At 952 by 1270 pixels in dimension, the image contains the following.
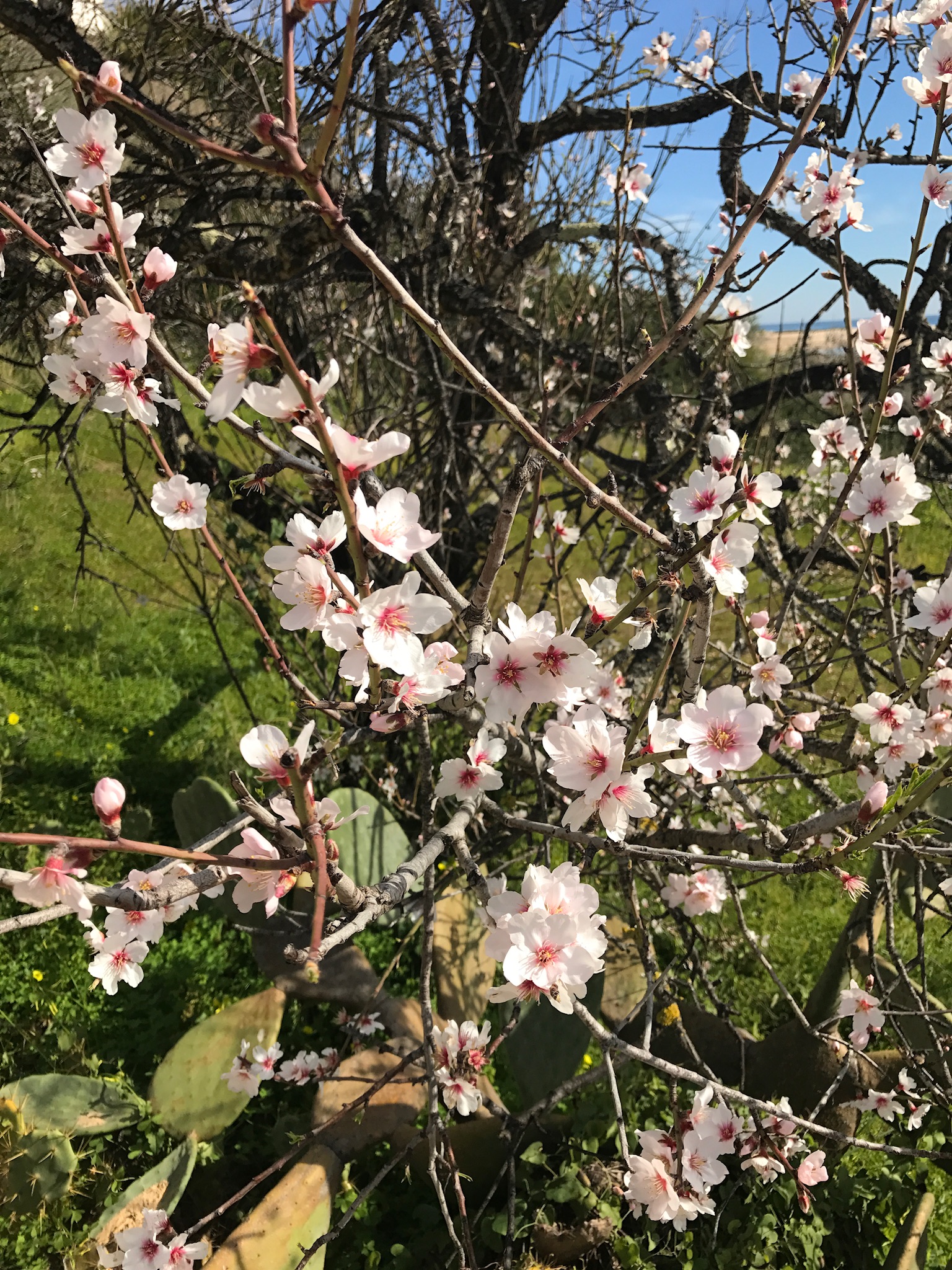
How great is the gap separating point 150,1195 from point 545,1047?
106cm

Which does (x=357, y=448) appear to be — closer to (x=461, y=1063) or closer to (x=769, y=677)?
(x=769, y=677)

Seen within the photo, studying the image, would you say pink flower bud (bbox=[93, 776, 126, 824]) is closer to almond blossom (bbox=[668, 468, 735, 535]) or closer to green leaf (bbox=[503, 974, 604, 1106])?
almond blossom (bbox=[668, 468, 735, 535])

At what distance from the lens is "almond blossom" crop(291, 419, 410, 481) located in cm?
80

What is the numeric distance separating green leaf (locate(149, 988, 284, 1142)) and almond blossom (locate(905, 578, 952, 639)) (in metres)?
2.01

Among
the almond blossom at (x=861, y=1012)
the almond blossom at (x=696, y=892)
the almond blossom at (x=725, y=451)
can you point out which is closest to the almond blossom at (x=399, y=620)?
the almond blossom at (x=725, y=451)

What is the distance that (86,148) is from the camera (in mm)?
1013

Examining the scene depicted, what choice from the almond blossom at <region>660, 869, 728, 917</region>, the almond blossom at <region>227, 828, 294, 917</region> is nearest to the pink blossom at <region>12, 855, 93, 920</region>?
the almond blossom at <region>227, 828, 294, 917</region>

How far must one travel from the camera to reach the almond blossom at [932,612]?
147cm

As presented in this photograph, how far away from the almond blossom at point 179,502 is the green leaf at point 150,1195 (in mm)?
1656

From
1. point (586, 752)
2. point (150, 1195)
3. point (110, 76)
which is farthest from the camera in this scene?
point (150, 1195)

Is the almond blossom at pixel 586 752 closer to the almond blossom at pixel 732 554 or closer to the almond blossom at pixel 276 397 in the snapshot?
the almond blossom at pixel 732 554

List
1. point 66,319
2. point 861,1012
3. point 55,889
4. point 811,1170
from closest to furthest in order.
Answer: point 55,889, point 66,319, point 811,1170, point 861,1012

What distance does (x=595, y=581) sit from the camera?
1.30 meters

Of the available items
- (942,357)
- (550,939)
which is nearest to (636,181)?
(942,357)
